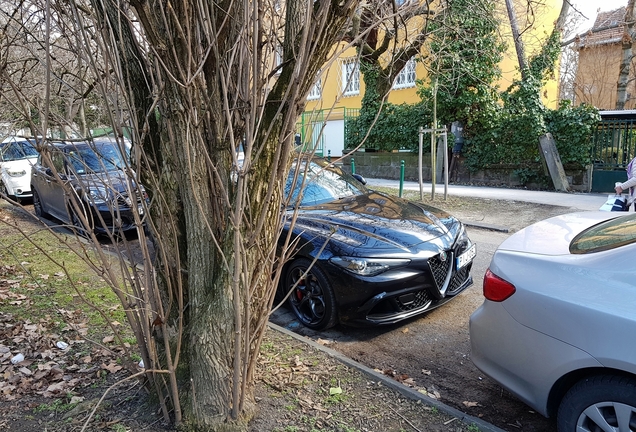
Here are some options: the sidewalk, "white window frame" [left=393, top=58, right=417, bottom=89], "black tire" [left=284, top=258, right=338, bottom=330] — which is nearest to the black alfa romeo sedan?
"black tire" [left=284, top=258, right=338, bottom=330]

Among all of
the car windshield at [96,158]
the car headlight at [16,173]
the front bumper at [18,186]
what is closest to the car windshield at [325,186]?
the car windshield at [96,158]

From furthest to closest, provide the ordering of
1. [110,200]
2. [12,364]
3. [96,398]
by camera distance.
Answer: [12,364] < [96,398] < [110,200]

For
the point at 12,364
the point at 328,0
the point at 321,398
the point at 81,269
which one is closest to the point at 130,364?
the point at 321,398

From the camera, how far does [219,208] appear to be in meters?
2.57

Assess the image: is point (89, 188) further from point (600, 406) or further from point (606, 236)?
point (606, 236)

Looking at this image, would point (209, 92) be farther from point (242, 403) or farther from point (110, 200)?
point (242, 403)

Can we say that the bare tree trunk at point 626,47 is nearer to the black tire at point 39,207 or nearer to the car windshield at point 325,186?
the car windshield at point 325,186

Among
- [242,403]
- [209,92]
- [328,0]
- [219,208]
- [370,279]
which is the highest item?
[328,0]

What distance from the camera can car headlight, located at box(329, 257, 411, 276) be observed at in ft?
13.4

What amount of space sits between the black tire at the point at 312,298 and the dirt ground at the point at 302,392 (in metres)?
0.20

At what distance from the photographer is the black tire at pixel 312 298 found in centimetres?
429

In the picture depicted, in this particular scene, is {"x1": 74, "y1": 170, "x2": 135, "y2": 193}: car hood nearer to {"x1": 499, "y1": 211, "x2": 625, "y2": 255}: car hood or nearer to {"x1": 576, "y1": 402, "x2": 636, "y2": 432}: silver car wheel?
{"x1": 499, "y1": 211, "x2": 625, "y2": 255}: car hood

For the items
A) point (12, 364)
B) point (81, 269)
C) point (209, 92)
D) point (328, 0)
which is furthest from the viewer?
point (81, 269)

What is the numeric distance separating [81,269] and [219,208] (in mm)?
4418
